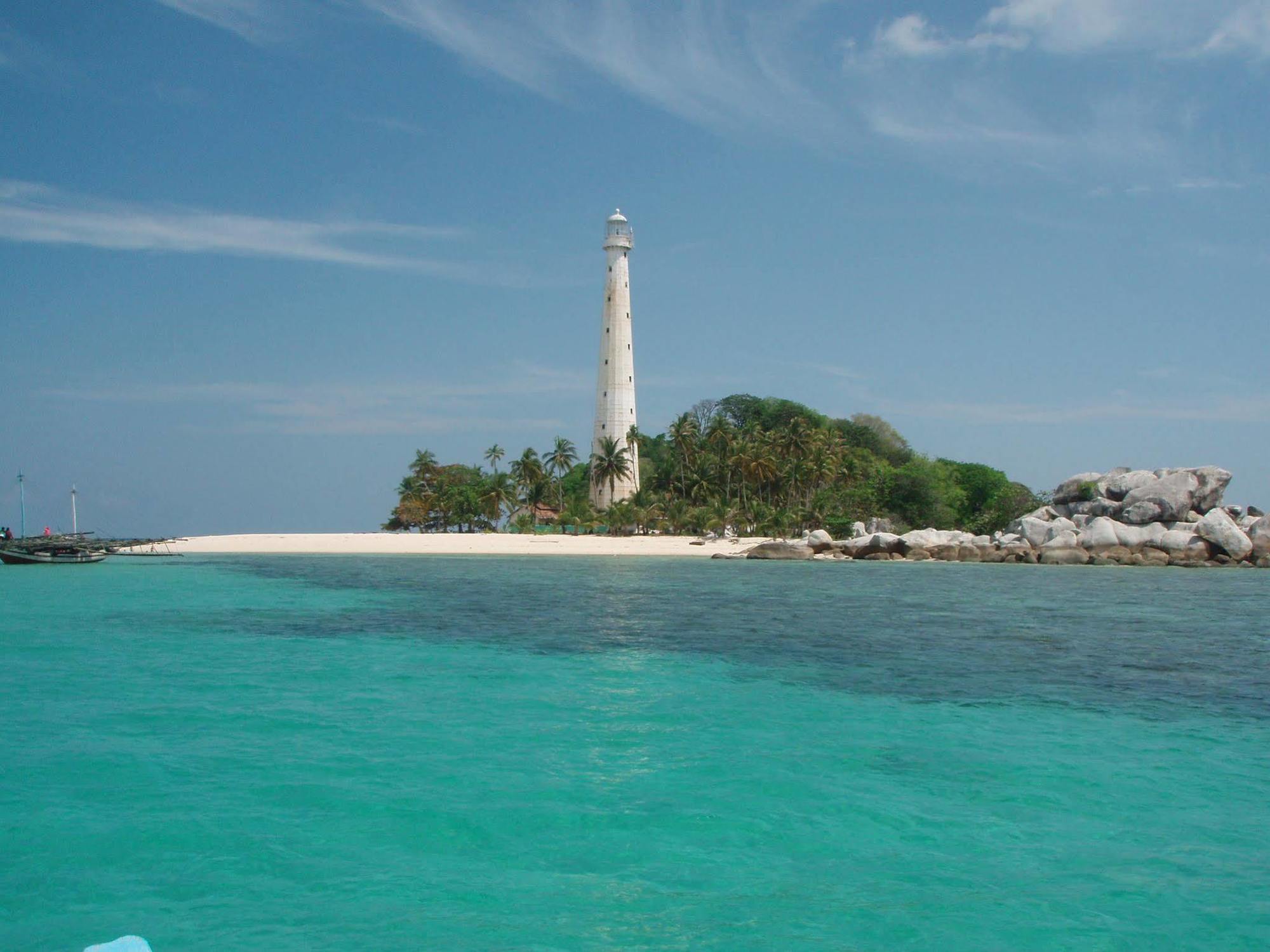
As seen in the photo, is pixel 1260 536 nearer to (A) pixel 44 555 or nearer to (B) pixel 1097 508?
(B) pixel 1097 508

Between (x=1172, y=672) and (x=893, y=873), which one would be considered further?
(x=1172, y=672)

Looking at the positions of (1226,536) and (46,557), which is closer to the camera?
(1226,536)

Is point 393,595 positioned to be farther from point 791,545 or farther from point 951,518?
point 951,518

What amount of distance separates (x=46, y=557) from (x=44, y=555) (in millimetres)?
245

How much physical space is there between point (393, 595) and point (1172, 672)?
23.6 m

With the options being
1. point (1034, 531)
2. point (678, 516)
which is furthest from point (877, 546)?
point (678, 516)

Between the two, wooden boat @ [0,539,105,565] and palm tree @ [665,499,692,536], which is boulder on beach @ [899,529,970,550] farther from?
wooden boat @ [0,539,105,565]

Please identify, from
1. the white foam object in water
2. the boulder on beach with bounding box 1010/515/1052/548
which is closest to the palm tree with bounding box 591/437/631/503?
the boulder on beach with bounding box 1010/515/1052/548

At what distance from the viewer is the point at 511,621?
25.4m

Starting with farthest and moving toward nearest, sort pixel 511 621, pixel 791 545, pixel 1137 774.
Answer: pixel 791 545
pixel 511 621
pixel 1137 774

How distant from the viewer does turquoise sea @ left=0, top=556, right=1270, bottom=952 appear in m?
7.22

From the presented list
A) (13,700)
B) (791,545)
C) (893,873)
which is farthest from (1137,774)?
(791,545)

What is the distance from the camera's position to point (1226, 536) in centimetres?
4969

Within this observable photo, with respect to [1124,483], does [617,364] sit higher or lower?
higher
